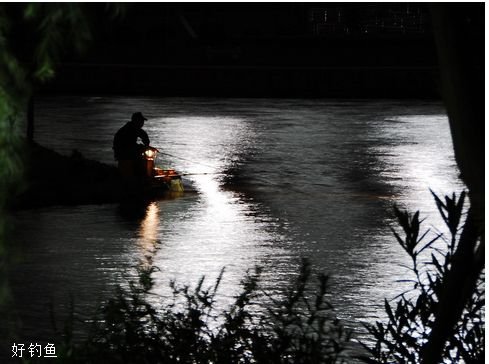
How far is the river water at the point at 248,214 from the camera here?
42.3ft

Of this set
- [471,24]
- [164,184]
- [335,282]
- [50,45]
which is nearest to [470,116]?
[471,24]

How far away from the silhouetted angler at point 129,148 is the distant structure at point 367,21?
28920 mm

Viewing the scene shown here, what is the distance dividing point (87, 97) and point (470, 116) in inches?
1461

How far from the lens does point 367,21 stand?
4906 centimetres

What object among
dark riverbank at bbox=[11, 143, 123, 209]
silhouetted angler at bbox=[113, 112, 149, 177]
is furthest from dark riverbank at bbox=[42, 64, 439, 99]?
silhouetted angler at bbox=[113, 112, 149, 177]

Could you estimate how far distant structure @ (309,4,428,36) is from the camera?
48219mm

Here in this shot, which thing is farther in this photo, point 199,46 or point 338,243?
point 199,46

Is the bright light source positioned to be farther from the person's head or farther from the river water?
the river water

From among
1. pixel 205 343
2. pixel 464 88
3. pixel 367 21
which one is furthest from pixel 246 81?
pixel 464 88

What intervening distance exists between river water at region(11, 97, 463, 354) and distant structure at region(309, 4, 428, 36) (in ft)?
48.4

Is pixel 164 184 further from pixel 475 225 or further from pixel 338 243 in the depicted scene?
pixel 475 225

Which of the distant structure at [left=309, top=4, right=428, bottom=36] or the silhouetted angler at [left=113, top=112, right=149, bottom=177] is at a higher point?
the distant structure at [left=309, top=4, right=428, bottom=36]

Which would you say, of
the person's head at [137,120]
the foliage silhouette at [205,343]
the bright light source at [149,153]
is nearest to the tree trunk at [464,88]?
the foliage silhouette at [205,343]

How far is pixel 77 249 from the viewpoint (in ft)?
48.6
